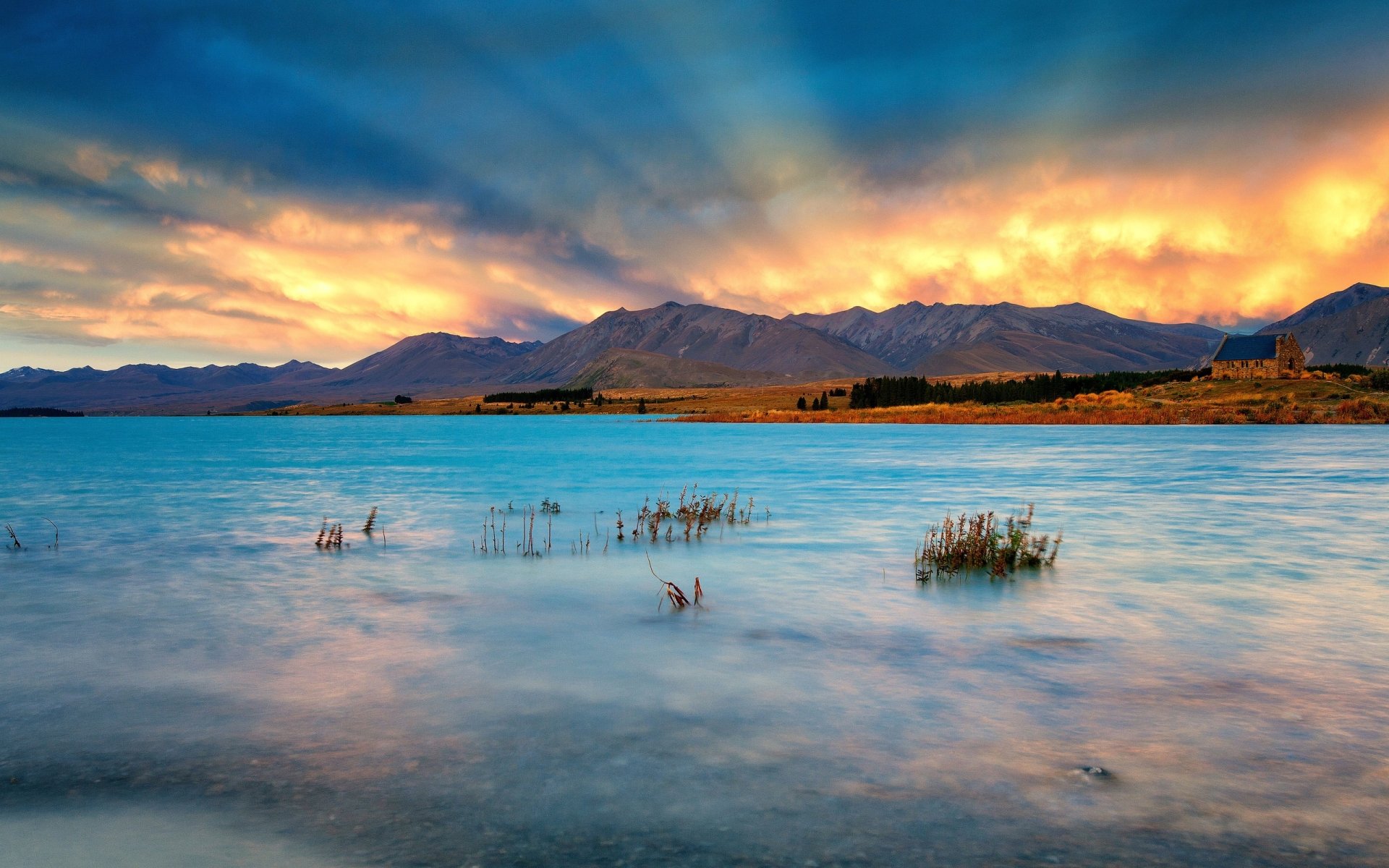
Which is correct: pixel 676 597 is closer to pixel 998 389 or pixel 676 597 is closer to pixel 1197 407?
pixel 1197 407

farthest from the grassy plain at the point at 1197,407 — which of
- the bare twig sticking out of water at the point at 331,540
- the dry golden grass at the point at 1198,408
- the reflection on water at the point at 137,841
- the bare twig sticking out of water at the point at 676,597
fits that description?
the reflection on water at the point at 137,841

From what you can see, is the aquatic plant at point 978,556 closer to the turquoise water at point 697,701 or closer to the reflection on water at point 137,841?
the turquoise water at point 697,701

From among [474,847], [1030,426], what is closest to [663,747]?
[474,847]

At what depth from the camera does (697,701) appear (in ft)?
33.8

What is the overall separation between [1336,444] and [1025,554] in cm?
6264

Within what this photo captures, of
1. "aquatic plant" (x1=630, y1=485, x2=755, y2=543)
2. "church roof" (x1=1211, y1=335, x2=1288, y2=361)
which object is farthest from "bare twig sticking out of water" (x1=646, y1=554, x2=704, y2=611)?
"church roof" (x1=1211, y1=335, x2=1288, y2=361)

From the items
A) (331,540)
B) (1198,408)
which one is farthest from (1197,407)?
(331,540)

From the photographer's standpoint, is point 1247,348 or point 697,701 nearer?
point 697,701

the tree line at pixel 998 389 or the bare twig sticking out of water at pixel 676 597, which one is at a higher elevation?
the tree line at pixel 998 389

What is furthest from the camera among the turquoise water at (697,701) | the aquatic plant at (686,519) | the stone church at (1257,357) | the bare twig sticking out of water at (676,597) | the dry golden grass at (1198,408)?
the stone church at (1257,357)

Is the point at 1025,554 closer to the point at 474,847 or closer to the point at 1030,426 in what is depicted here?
the point at 474,847

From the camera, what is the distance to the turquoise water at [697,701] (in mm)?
6820

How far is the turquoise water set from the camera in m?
6.82

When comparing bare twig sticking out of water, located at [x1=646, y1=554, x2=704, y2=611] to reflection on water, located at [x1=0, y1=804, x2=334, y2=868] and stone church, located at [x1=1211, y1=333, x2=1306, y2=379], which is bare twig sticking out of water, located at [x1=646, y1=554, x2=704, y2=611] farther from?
stone church, located at [x1=1211, y1=333, x2=1306, y2=379]
